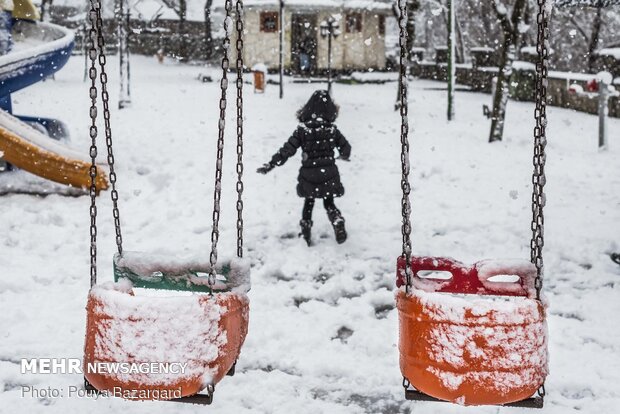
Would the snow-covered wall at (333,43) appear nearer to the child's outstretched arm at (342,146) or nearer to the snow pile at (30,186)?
the snow pile at (30,186)

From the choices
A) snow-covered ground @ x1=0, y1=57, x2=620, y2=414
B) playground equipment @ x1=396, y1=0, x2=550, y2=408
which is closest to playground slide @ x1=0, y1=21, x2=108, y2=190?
snow-covered ground @ x1=0, y1=57, x2=620, y2=414

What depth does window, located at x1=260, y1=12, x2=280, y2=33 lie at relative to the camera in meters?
32.4

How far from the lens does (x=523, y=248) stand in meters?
6.85

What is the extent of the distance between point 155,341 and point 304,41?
32.6 metres

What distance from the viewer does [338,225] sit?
6.88m

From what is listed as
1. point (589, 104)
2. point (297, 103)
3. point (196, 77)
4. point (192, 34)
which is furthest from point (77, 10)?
point (589, 104)

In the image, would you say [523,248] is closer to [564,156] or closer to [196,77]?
[564,156]

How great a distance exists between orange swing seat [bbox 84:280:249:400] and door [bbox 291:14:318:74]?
30.9 metres

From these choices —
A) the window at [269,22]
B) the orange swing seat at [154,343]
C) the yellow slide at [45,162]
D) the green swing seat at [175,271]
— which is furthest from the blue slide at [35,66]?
the window at [269,22]

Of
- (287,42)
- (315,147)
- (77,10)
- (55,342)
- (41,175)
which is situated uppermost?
(77,10)

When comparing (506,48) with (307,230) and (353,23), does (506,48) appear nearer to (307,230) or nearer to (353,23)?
(307,230)

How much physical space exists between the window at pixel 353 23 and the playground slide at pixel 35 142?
80.3 feet

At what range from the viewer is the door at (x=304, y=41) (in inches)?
1294

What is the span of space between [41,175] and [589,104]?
12745mm
